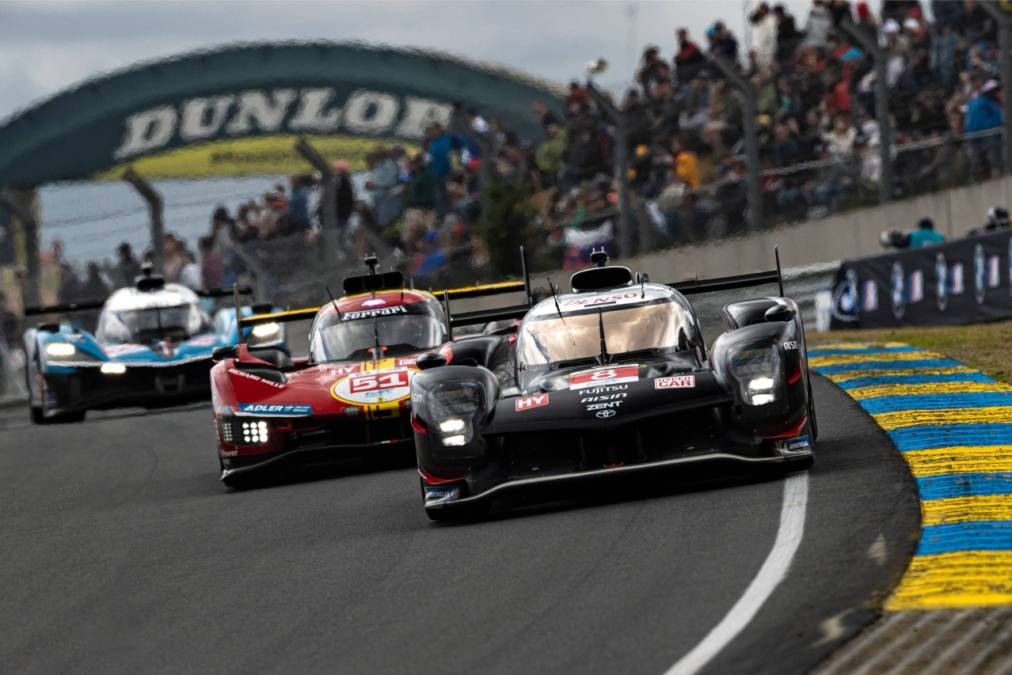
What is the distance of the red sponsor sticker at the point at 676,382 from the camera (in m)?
8.77

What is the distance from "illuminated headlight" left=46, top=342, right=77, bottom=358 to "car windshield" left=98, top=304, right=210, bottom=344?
3.47 ft

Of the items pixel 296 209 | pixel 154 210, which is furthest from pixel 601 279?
pixel 154 210

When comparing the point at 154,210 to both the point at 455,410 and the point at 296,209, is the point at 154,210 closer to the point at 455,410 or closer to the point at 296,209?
the point at 296,209

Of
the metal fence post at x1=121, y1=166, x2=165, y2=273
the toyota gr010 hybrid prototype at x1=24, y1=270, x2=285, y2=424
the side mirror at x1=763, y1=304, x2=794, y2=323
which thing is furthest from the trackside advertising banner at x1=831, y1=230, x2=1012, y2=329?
the metal fence post at x1=121, y1=166, x2=165, y2=273

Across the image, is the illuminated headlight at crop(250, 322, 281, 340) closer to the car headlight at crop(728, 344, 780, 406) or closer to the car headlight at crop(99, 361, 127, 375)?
the car headlight at crop(99, 361, 127, 375)

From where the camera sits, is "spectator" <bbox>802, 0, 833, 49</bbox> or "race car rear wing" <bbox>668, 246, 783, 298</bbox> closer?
"race car rear wing" <bbox>668, 246, 783, 298</bbox>

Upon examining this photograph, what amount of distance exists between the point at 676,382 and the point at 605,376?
0.44m

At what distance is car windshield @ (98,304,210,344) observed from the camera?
20.6m

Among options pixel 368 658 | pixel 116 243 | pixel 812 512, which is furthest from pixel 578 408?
pixel 116 243

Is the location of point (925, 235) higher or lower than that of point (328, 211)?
lower

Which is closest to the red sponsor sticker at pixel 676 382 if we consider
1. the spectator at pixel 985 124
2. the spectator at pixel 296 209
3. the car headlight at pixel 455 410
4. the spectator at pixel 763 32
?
the car headlight at pixel 455 410

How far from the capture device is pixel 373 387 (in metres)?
11.9

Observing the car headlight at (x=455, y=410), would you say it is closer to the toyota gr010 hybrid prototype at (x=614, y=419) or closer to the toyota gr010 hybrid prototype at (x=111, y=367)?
the toyota gr010 hybrid prototype at (x=614, y=419)

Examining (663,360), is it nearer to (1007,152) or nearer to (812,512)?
(812,512)
